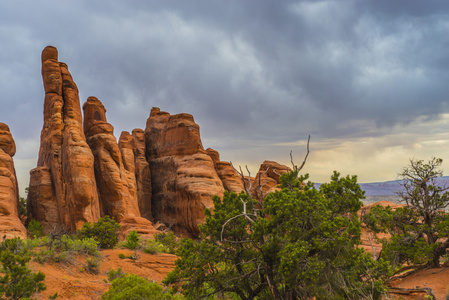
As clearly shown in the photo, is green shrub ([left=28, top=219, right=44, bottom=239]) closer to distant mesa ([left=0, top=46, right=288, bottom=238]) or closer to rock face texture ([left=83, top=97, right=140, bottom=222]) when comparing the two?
distant mesa ([left=0, top=46, right=288, bottom=238])

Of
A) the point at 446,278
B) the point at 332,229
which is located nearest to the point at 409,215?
the point at 446,278

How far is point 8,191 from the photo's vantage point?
29609 millimetres

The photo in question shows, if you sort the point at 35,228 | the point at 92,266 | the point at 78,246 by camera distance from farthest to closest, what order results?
the point at 35,228
the point at 78,246
the point at 92,266

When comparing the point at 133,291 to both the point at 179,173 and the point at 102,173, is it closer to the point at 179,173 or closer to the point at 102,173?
the point at 102,173

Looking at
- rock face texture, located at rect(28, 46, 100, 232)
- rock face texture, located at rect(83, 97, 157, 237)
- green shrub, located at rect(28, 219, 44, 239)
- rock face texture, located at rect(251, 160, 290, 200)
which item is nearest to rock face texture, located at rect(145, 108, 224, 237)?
rock face texture, located at rect(83, 97, 157, 237)

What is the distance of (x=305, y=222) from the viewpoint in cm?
1055

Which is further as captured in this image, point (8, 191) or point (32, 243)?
point (8, 191)

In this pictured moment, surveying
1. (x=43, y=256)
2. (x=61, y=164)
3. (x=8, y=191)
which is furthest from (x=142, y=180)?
(x=43, y=256)

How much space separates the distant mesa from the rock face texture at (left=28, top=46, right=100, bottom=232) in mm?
97

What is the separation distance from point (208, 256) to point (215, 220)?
1.33 meters

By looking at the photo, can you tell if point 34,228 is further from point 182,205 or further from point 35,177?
point 182,205

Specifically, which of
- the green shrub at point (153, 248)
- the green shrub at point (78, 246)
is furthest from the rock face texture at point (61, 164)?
the green shrub at point (78, 246)

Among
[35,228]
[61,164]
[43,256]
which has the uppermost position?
[61,164]

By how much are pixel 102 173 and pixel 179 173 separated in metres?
9.74
